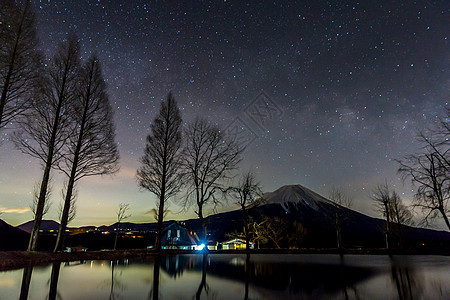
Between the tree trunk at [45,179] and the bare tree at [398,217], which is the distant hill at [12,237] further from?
the bare tree at [398,217]

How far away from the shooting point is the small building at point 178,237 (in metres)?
41.5

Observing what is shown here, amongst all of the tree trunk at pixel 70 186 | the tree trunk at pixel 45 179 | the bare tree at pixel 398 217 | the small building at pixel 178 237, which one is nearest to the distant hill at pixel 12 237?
the small building at pixel 178 237

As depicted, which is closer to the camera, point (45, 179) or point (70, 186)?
point (45, 179)

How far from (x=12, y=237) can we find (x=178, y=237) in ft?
90.3

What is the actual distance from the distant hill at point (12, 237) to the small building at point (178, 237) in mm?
21306

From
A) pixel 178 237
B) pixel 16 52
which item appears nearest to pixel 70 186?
pixel 16 52

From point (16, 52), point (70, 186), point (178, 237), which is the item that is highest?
point (16, 52)

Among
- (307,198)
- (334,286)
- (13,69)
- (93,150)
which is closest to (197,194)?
(93,150)

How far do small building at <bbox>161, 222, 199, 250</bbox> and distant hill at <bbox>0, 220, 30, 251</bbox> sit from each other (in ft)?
69.9

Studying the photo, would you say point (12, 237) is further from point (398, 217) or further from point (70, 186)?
point (398, 217)

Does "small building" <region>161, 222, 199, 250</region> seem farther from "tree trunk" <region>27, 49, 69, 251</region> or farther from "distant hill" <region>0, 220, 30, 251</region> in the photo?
"tree trunk" <region>27, 49, 69, 251</region>

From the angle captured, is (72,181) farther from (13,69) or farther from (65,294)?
(65,294)

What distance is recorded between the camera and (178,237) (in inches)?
1686

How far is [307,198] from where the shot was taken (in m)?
142
